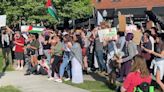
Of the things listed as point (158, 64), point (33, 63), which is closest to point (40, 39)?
point (33, 63)

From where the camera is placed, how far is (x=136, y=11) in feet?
170

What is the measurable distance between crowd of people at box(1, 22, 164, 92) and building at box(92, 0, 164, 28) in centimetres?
2772

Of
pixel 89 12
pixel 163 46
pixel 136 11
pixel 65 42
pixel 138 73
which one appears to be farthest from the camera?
pixel 136 11

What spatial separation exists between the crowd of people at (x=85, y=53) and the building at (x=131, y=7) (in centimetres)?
2772

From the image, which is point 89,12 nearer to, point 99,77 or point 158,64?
point 99,77

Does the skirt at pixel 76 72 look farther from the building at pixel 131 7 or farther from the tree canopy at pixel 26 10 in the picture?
the building at pixel 131 7

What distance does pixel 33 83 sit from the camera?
15508 mm

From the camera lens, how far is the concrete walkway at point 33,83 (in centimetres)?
1426

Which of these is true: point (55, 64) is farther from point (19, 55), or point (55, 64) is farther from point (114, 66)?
point (19, 55)

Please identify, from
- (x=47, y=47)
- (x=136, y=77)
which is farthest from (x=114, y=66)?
(x=136, y=77)

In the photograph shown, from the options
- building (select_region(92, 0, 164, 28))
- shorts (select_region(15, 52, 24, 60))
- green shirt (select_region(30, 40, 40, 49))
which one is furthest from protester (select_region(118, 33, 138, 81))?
building (select_region(92, 0, 164, 28))

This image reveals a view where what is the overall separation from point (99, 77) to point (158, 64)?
5148 mm

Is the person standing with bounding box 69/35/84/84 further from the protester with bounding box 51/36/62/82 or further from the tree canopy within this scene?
the tree canopy

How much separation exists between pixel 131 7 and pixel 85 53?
118 feet
